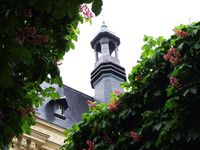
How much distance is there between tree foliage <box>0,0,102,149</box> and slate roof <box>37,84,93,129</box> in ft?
37.5

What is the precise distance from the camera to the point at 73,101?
21.9 m

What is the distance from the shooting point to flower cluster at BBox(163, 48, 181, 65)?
7.22m

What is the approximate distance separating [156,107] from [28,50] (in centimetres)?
357

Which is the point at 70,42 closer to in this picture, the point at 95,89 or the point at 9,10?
the point at 9,10

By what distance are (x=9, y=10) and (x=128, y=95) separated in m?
4.15

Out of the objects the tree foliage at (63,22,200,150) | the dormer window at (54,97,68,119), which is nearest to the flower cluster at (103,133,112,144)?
the tree foliage at (63,22,200,150)

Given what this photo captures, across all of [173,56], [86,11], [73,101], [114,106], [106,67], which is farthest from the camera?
[106,67]

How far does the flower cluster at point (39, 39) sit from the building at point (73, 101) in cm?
1013

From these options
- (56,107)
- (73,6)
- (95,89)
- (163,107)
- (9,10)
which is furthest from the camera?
(95,89)

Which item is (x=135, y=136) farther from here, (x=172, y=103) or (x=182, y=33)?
(x=182, y=33)

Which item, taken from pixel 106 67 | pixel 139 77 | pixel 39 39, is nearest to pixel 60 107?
pixel 106 67

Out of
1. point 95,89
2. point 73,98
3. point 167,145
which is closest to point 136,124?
point 167,145

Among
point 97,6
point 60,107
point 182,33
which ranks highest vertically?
point 60,107

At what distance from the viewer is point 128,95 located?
26.3 feet
